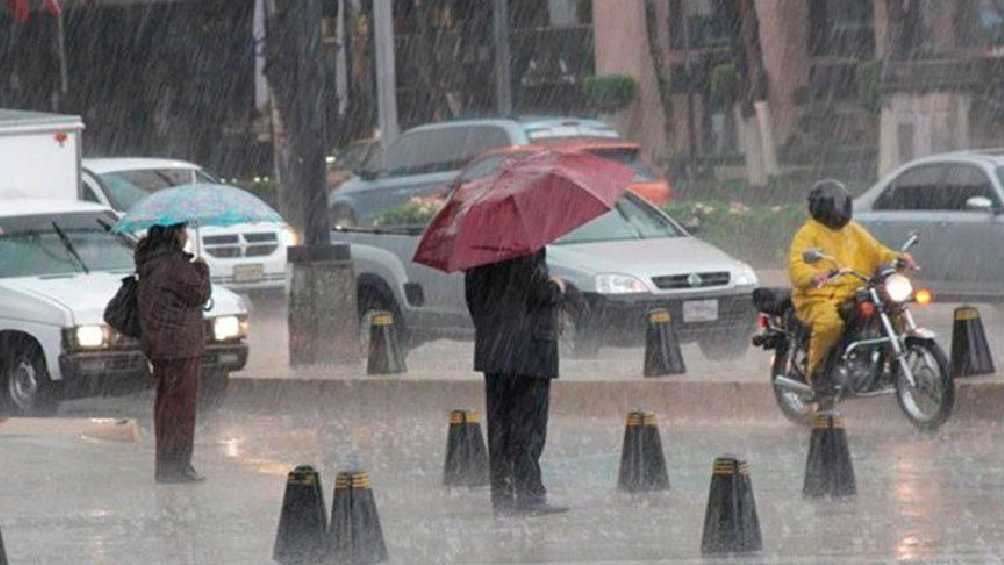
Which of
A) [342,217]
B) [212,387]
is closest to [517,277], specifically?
[212,387]

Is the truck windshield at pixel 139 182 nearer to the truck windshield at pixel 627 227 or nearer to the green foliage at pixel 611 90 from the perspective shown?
the truck windshield at pixel 627 227

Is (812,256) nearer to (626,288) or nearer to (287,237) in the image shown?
(626,288)

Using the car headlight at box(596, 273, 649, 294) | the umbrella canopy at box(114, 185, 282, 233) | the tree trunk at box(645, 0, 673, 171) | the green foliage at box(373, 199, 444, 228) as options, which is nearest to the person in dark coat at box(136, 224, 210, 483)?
the umbrella canopy at box(114, 185, 282, 233)

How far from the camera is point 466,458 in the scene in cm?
1382

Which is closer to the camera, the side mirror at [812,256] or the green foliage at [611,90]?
the side mirror at [812,256]

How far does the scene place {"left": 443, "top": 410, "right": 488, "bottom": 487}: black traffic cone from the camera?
1381cm

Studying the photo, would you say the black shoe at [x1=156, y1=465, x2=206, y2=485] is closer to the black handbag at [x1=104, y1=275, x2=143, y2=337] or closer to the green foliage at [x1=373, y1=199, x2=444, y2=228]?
the black handbag at [x1=104, y1=275, x2=143, y2=337]

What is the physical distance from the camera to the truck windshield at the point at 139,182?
26.4 m

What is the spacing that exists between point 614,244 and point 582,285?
94 centimetres

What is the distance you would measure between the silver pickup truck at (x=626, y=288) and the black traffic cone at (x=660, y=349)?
89 cm

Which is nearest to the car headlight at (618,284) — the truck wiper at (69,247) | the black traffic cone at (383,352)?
the black traffic cone at (383,352)

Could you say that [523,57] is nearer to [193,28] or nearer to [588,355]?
[193,28]

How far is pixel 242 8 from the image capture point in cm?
5797

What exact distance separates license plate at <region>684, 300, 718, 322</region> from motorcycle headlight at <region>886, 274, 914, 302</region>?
4.16 metres
